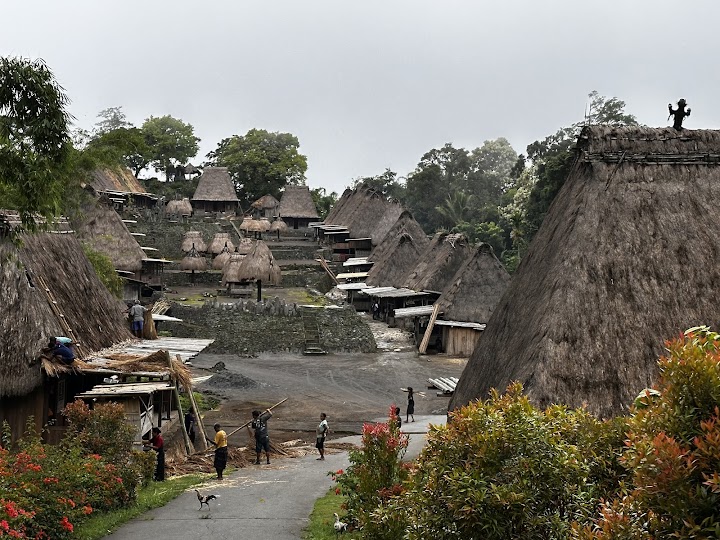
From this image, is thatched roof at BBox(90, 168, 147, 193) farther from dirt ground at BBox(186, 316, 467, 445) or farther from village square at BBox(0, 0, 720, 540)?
dirt ground at BBox(186, 316, 467, 445)

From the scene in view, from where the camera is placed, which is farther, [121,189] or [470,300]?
[121,189]

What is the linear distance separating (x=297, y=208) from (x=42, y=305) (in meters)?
57.2

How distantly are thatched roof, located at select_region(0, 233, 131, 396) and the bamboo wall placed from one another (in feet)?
57.7

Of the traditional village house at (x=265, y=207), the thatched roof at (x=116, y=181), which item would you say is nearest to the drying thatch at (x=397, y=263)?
the thatched roof at (x=116, y=181)

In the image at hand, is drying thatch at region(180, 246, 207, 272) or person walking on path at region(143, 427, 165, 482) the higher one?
drying thatch at region(180, 246, 207, 272)

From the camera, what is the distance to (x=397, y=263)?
49062 mm

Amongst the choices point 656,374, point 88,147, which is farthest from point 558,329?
point 88,147

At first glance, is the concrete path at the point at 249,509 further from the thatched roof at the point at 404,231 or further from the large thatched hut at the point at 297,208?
the large thatched hut at the point at 297,208

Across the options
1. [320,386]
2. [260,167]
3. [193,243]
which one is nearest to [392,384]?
[320,386]

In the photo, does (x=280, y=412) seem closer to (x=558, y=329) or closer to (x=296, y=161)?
(x=558, y=329)

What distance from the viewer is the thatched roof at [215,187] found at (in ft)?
245

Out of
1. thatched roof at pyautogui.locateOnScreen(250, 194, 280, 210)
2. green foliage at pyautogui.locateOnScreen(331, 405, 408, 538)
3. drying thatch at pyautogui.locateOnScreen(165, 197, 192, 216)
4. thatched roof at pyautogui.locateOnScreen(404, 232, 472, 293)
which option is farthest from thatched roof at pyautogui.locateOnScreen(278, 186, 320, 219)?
green foliage at pyautogui.locateOnScreen(331, 405, 408, 538)

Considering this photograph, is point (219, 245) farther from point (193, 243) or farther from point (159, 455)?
point (159, 455)

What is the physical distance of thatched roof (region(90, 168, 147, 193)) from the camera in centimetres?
6102
